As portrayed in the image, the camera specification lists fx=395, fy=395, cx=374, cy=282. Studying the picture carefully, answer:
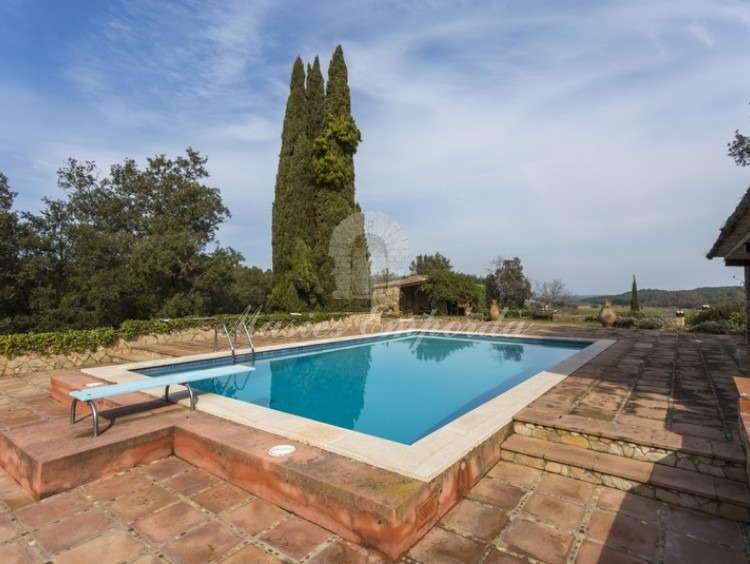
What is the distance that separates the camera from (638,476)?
293 cm

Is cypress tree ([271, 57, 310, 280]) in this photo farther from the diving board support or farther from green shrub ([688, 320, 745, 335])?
green shrub ([688, 320, 745, 335])

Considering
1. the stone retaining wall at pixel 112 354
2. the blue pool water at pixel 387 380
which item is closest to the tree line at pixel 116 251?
the stone retaining wall at pixel 112 354

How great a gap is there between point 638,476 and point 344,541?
2223mm

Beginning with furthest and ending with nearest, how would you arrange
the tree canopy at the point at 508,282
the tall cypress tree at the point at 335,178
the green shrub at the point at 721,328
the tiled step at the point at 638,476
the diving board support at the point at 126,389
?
the tree canopy at the point at 508,282 → the tall cypress tree at the point at 335,178 → the green shrub at the point at 721,328 → the diving board support at the point at 126,389 → the tiled step at the point at 638,476

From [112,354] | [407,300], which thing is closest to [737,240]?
[112,354]

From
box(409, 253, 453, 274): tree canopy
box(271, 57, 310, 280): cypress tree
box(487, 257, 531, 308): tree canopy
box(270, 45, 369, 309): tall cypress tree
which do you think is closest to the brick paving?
box(270, 45, 369, 309): tall cypress tree

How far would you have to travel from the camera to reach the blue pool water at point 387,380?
228 inches

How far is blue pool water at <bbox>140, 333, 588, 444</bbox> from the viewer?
19.0 feet

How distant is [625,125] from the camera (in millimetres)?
12180

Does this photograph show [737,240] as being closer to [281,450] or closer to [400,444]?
[400,444]

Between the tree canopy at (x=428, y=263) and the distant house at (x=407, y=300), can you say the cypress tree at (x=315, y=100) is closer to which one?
the distant house at (x=407, y=300)

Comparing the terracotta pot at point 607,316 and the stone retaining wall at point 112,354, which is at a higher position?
the terracotta pot at point 607,316

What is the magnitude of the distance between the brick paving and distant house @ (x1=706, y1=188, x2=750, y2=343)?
2390mm

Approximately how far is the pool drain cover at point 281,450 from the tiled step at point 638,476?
1.90m
